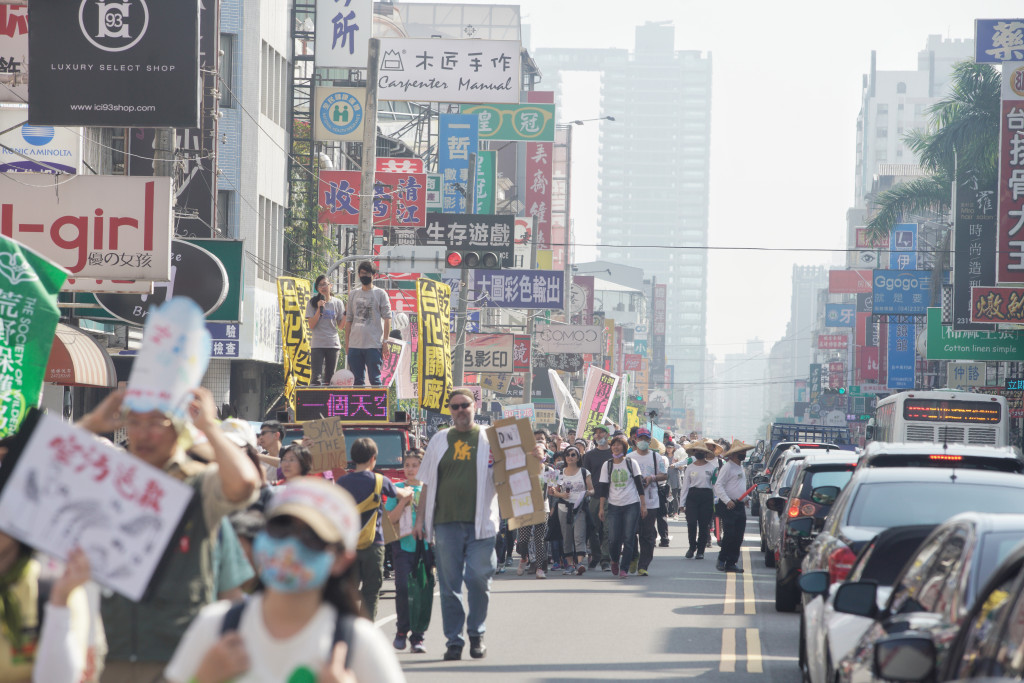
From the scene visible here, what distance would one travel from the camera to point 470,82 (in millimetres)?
41500

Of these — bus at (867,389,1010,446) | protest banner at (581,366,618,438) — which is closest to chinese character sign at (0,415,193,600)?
bus at (867,389,1010,446)

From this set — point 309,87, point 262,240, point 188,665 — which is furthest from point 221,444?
point 309,87

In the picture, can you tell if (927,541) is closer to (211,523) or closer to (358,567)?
(211,523)

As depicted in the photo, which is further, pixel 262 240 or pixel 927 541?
pixel 262 240

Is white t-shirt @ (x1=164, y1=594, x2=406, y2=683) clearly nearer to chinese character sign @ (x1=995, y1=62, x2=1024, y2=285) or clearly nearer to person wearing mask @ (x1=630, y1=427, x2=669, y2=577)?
person wearing mask @ (x1=630, y1=427, x2=669, y2=577)

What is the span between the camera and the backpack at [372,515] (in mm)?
10828

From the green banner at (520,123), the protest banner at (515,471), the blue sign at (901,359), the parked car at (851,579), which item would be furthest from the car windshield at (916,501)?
the blue sign at (901,359)

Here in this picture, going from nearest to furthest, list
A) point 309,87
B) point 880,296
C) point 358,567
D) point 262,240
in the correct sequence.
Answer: point 358,567 < point 262,240 < point 309,87 < point 880,296

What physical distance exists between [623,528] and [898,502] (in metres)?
9.26

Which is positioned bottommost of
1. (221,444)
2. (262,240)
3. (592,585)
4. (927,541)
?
(592,585)

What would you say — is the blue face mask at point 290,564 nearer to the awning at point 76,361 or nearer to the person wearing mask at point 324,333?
the awning at point 76,361

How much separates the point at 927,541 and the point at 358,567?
5.35 m

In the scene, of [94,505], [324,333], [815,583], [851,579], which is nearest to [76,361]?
[324,333]

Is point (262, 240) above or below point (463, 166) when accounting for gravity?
below
